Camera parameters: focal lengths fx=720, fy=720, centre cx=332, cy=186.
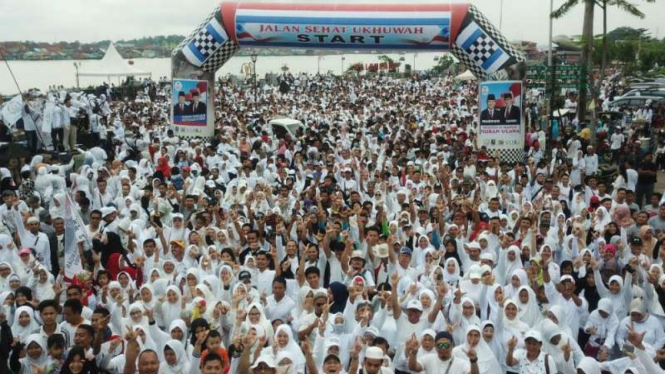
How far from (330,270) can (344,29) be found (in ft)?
20.8

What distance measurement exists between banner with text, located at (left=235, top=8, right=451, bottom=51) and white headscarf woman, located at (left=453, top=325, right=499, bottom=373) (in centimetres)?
781

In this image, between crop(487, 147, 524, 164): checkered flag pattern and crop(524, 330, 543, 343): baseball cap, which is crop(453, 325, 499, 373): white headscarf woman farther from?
crop(487, 147, 524, 164): checkered flag pattern

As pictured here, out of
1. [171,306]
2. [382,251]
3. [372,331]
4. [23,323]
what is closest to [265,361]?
[372,331]

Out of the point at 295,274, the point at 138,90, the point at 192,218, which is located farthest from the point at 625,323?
A: the point at 138,90

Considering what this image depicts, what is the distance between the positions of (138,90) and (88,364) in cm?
2687

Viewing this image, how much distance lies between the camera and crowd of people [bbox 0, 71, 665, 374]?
4641mm

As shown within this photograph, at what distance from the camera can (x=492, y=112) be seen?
11.8 m

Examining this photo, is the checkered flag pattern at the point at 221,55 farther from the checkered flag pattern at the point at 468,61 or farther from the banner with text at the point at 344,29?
the checkered flag pattern at the point at 468,61

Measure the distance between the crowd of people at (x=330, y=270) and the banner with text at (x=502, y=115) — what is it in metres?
0.98

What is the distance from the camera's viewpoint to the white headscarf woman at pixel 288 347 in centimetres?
462

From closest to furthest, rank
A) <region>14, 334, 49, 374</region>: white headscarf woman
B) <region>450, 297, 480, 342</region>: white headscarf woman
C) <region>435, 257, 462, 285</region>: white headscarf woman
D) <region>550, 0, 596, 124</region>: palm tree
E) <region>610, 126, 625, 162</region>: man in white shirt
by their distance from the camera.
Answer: <region>14, 334, 49, 374</region>: white headscarf woman → <region>450, 297, 480, 342</region>: white headscarf woman → <region>435, 257, 462, 285</region>: white headscarf woman → <region>610, 126, 625, 162</region>: man in white shirt → <region>550, 0, 596, 124</region>: palm tree

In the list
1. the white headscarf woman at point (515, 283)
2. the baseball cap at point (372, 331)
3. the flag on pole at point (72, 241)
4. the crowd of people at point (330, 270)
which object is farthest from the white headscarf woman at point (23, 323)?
the white headscarf woman at point (515, 283)

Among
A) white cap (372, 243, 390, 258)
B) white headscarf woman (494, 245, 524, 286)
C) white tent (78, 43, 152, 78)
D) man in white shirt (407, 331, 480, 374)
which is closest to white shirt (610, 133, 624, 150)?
white headscarf woman (494, 245, 524, 286)

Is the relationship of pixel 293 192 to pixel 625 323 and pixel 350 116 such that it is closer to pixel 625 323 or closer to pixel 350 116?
pixel 625 323
